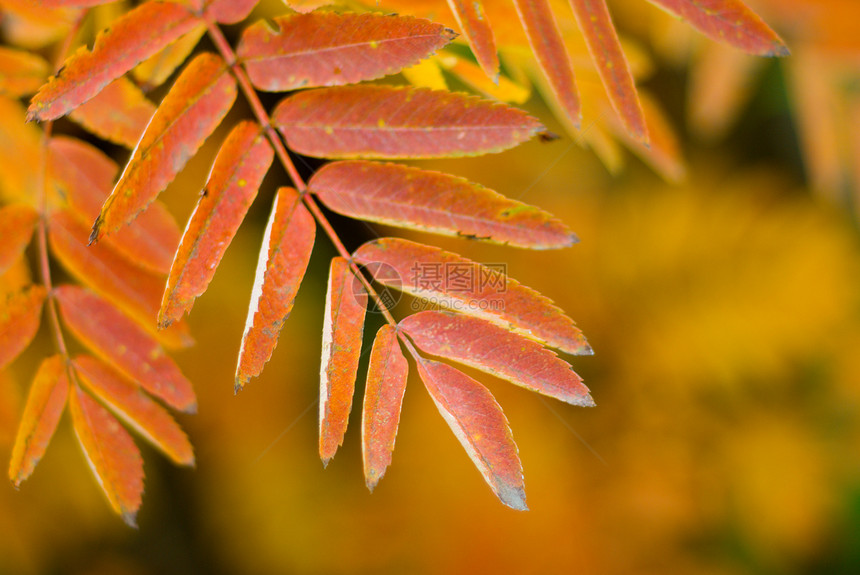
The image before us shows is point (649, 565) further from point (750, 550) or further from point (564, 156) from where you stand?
point (564, 156)

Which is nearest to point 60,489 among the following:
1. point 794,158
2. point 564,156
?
point 564,156

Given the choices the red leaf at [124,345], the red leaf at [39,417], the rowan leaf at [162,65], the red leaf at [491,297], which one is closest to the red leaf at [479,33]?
the red leaf at [491,297]

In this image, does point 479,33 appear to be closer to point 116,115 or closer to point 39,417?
point 116,115

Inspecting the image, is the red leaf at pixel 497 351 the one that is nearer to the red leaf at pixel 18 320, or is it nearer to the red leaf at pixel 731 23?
the red leaf at pixel 731 23

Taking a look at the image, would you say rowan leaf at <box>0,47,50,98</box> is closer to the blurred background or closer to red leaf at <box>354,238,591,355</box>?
red leaf at <box>354,238,591,355</box>

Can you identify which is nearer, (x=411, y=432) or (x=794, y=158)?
(x=411, y=432)

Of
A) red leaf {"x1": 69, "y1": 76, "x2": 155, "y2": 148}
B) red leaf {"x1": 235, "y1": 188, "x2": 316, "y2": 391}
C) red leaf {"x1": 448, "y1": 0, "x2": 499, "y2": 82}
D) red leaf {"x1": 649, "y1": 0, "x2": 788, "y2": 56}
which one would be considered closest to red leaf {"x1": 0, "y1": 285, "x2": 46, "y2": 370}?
red leaf {"x1": 69, "y1": 76, "x2": 155, "y2": 148}

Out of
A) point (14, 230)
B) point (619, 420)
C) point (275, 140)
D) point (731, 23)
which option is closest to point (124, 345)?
point (14, 230)
